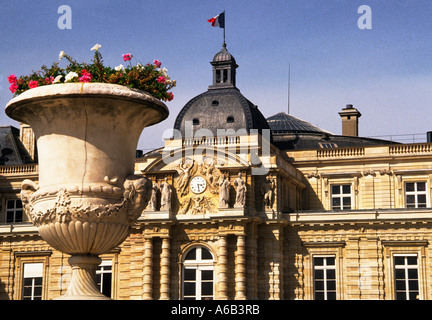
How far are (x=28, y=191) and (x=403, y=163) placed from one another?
91.9 feet

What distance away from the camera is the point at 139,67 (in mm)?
13492

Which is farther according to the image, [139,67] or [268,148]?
[268,148]

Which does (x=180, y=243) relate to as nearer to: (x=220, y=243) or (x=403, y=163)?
(x=220, y=243)

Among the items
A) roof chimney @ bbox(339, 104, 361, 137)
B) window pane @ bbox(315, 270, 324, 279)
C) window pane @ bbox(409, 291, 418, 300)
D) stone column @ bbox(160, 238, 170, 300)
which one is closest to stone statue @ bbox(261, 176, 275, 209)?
window pane @ bbox(315, 270, 324, 279)

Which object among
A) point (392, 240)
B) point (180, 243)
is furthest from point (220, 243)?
point (392, 240)

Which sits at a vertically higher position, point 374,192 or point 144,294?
point 374,192

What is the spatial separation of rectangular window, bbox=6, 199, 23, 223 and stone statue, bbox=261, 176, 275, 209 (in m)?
14.0

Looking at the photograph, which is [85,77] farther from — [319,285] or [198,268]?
[319,285]

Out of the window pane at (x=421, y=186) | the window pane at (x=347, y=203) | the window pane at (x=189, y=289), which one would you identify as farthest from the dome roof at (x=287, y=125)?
the window pane at (x=189, y=289)

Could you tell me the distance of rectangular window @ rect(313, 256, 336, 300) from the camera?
1420 inches

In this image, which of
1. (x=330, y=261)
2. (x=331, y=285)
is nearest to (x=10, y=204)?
(x=330, y=261)

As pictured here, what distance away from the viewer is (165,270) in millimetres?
35875

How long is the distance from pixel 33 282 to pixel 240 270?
1090 cm
